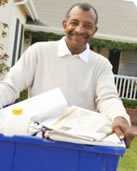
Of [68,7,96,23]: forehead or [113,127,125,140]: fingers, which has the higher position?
[68,7,96,23]: forehead

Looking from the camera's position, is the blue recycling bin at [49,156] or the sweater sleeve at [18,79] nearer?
the blue recycling bin at [49,156]

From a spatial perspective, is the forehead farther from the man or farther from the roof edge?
the roof edge

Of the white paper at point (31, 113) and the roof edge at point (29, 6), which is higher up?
the white paper at point (31, 113)

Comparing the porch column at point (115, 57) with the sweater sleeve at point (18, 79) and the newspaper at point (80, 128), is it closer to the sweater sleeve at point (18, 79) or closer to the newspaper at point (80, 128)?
the sweater sleeve at point (18, 79)

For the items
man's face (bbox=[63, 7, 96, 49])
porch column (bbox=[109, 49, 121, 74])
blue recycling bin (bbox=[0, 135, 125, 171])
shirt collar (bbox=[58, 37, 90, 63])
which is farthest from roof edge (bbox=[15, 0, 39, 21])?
blue recycling bin (bbox=[0, 135, 125, 171])

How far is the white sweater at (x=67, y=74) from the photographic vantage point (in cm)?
364

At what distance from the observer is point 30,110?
3.02 meters

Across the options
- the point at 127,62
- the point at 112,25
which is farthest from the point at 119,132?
the point at 112,25

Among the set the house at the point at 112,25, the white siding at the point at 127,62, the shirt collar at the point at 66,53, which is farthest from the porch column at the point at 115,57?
the shirt collar at the point at 66,53

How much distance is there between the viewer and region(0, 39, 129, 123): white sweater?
3.64m

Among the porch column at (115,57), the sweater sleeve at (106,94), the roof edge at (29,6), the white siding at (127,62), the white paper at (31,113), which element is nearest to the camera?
the white paper at (31,113)

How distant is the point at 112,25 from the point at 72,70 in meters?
20.4

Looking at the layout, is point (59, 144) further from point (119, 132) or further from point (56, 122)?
point (119, 132)

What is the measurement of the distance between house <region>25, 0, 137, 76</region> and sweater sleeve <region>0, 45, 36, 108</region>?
16.7m
